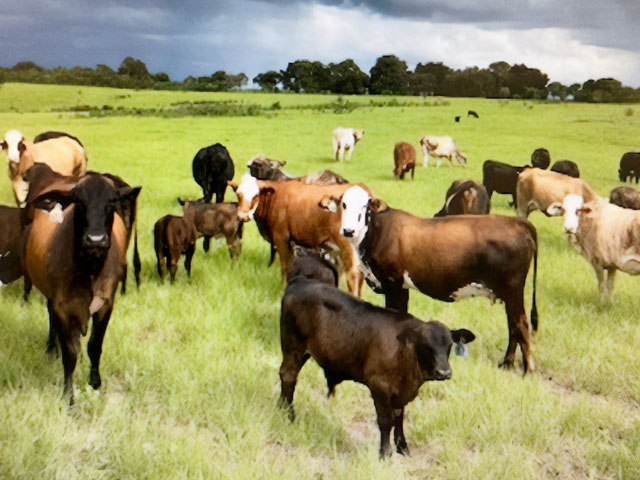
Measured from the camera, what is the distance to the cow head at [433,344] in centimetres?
316

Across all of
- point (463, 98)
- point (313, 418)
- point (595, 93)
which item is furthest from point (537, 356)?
point (463, 98)

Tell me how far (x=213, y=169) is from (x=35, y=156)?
325cm

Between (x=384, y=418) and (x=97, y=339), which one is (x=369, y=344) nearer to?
(x=384, y=418)

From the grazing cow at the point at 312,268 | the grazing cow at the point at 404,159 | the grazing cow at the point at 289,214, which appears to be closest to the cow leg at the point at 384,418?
the grazing cow at the point at 312,268

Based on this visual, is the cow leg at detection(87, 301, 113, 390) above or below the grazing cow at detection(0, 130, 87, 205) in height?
below

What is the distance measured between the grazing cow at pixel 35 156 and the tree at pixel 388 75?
27.4 metres

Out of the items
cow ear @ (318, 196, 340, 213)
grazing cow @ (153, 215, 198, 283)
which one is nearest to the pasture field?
grazing cow @ (153, 215, 198, 283)

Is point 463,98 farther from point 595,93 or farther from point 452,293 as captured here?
point 452,293

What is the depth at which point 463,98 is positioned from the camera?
41.3 m

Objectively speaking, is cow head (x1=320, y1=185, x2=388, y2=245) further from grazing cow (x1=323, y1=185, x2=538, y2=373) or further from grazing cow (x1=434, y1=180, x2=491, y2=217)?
grazing cow (x1=434, y1=180, x2=491, y2=217)

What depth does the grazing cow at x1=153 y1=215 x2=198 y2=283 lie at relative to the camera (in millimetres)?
7012

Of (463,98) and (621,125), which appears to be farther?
(463,98)

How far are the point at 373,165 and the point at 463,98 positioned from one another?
77.8ft

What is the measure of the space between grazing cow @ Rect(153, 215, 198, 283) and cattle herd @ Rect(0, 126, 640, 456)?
0.06 feet
